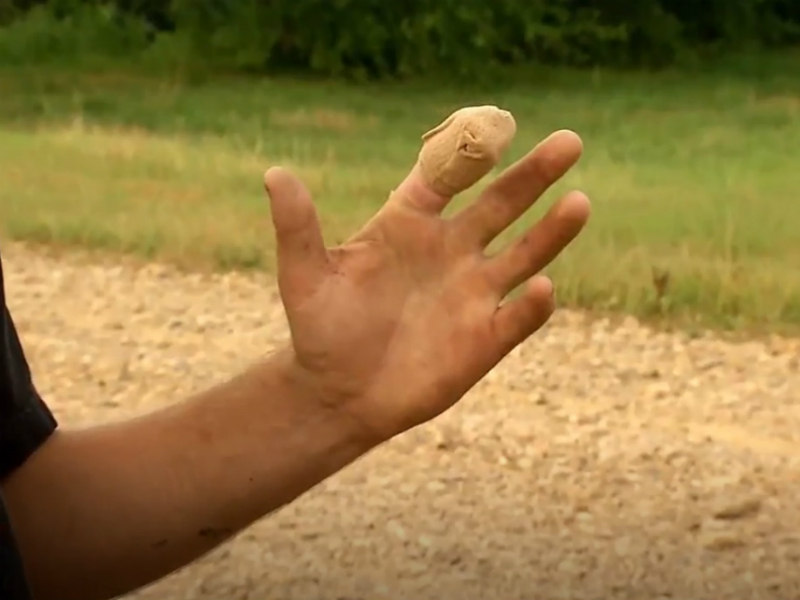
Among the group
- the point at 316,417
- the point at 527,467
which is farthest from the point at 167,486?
the point at 527,467

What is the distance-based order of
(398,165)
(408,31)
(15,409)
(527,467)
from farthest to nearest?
(408,31) → (398,165) → (527,467) → (15,409)

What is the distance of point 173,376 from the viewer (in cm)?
405

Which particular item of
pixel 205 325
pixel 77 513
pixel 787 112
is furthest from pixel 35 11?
pixel 77 513

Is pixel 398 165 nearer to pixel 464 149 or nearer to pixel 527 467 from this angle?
pixel 527 467

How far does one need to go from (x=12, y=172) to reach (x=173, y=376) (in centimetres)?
315

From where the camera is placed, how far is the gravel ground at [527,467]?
2844 millimetres

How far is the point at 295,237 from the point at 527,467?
2248mm

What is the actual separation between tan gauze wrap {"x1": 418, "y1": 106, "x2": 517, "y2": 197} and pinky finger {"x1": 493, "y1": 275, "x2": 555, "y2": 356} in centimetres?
10

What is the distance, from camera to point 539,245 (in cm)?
122

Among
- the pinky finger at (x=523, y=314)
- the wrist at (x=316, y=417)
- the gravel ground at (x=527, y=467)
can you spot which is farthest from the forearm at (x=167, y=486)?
the gravel ground at (x=527, y=467)

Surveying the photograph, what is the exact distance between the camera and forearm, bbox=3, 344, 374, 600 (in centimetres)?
123

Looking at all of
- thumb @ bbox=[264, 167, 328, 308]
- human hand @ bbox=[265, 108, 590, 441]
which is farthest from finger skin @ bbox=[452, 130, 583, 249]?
thumb @ bbox=[264, 167, 328, 308]

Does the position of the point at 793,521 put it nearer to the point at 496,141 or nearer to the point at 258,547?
the point at 258,547

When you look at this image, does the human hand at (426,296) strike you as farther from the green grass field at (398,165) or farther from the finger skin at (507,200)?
the green grass field at (398,165)
